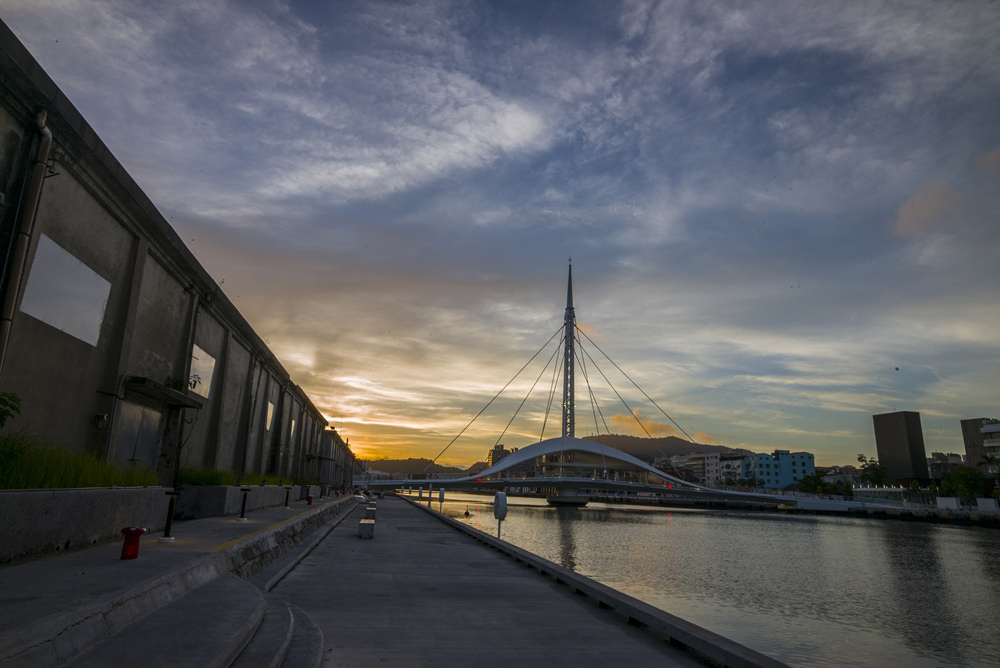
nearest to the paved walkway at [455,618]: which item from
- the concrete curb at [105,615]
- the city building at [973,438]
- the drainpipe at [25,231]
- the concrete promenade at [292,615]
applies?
the concrete promenade at [292,615]

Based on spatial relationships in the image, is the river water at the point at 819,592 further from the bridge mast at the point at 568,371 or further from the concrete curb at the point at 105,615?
the bridge mast at the point at 568,371

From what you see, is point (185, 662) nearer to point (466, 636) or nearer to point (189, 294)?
point (466, 636)

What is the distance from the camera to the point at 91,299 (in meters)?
12.3

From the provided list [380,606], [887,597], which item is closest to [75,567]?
[380,606]

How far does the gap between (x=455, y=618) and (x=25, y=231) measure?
9488 millimetres

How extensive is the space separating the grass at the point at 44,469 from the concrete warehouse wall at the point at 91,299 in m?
1.56

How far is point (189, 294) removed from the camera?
60.6 ft

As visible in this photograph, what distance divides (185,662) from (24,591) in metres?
2.24

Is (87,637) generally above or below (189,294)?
below

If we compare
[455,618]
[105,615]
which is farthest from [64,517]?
[455,618]

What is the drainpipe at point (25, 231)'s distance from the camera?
30.4 ft

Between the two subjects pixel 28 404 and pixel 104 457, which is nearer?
Result: pixel 28 404

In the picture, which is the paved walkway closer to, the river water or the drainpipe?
the drainpipe

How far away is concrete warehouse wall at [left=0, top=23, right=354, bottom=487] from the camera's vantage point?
971 centimetres
